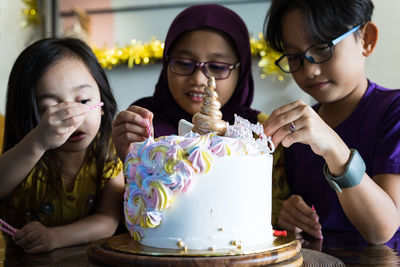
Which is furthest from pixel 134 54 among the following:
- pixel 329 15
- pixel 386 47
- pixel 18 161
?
pixel 18 161

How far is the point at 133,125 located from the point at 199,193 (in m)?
0.39

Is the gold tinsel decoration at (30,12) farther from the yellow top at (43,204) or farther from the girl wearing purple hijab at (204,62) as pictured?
the yellow top at (43,204)

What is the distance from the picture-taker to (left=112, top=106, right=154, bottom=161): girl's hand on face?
3.74 ft

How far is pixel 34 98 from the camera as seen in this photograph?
1368 millimetres

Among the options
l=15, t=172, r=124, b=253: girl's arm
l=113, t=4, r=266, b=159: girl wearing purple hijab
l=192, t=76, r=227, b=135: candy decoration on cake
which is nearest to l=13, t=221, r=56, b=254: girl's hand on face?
l=15, t=172, r=124, b=253: girl's arm

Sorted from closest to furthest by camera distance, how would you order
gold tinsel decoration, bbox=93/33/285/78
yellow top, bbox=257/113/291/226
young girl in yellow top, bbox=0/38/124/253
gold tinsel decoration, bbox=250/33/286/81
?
young girl in yellow top, bbox=0/38/124/253 < yellow top, bbox=257/113/291/226 < gold tinsel decoration, bbox=250/33/286/81 < gold tinsel decoration, bbox=93/33/285/78

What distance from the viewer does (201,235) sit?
0.83m

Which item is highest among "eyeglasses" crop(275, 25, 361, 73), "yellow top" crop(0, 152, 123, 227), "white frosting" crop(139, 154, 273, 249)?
"eyeglasses" crop(275, 25, 361, 73)

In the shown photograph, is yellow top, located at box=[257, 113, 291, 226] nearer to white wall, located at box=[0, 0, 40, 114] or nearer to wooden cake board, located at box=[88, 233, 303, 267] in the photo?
wooden cake board, located at box=[88, 233, 303, 267]

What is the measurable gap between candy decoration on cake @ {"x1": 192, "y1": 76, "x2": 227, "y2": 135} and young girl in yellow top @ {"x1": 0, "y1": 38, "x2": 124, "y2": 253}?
451 millimetres

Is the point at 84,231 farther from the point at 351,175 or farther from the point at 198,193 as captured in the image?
the point at 351,175

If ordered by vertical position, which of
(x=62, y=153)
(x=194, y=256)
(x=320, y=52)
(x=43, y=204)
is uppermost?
(x=320, y=52)

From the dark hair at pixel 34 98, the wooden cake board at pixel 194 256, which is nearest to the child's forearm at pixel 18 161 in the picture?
the dark hair at pixel 34 98

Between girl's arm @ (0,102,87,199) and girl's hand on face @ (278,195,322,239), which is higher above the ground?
girl's arm @ (0,102,87,199)
